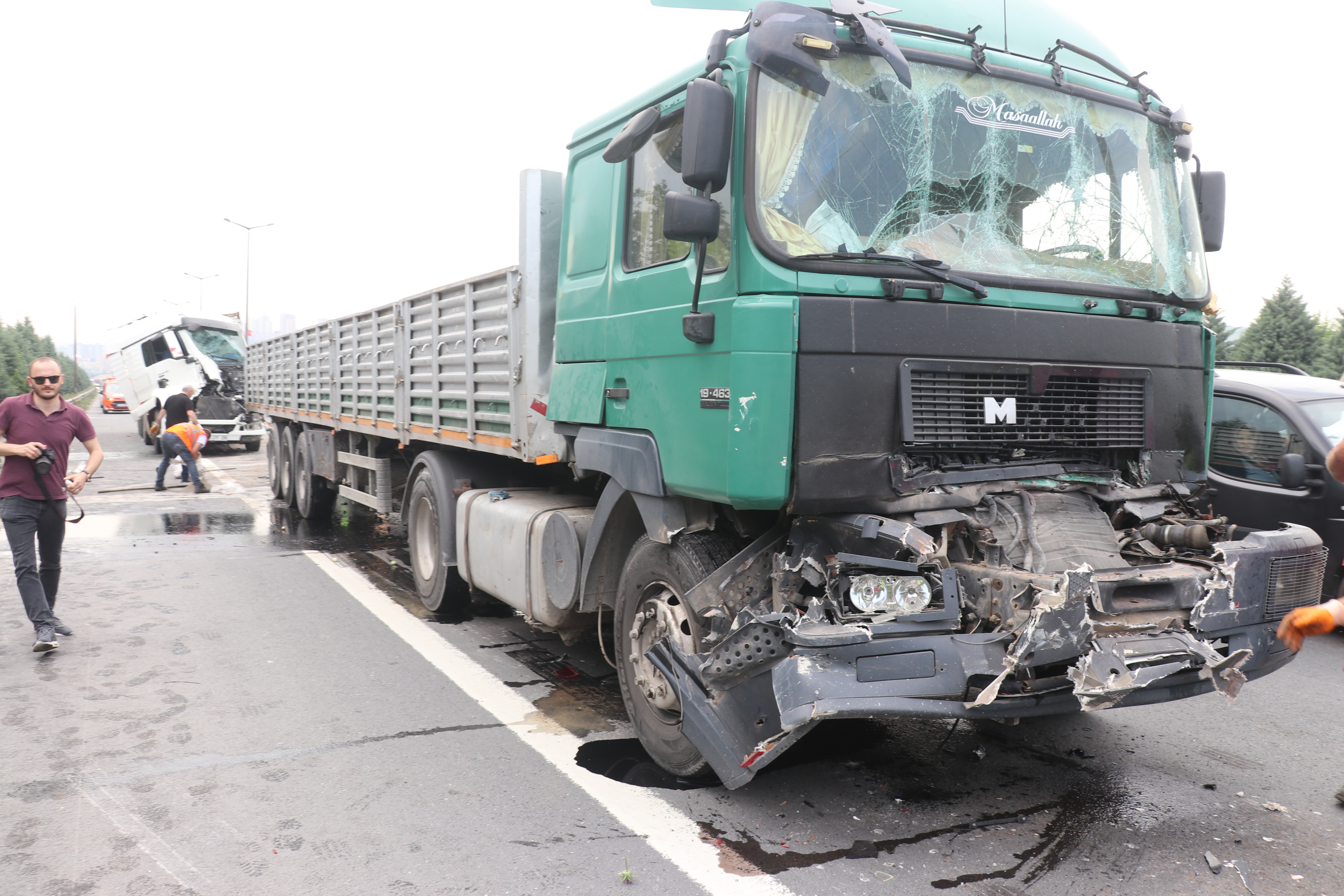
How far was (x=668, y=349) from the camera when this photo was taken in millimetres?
3988

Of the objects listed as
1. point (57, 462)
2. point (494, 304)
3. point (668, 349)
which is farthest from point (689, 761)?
point (57, 462)

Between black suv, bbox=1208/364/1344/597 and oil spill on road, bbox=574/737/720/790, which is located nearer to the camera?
oil spill on road, bbox=574/737/720/790

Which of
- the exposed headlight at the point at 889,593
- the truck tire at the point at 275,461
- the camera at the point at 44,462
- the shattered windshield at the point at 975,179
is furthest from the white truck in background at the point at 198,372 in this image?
the exposed headlight at the point at 889,593

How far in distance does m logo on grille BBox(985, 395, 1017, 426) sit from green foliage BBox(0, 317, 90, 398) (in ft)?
64.6

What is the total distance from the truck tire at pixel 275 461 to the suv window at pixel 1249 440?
11.5 m

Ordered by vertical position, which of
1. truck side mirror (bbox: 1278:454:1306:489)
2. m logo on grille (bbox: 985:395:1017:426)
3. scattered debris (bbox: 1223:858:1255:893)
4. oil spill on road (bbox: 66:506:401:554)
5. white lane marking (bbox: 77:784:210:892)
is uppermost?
m logo on grille (bbox: 985:395:1017:426)

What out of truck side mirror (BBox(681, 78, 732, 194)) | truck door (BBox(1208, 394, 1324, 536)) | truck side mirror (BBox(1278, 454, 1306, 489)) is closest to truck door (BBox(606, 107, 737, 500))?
truck side mirror (BBox(681, 78, 732, 194))

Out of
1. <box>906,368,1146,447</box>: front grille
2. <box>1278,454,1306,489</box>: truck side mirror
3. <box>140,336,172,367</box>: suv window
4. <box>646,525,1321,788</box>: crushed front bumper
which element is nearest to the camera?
<box>646,525,1321,788</box>: crushed front bumper

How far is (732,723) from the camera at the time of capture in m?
3.41

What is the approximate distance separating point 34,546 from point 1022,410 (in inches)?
246

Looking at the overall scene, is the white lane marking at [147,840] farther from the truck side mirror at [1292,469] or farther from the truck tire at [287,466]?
the truck tire at [287,466]

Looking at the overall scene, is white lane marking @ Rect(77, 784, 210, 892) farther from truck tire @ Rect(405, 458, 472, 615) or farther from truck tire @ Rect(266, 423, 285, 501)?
truck tire @ Rect(266, 423, 285, 501)

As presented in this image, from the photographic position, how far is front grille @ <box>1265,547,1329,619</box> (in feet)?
11.5

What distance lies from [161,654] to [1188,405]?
19.7 ft
